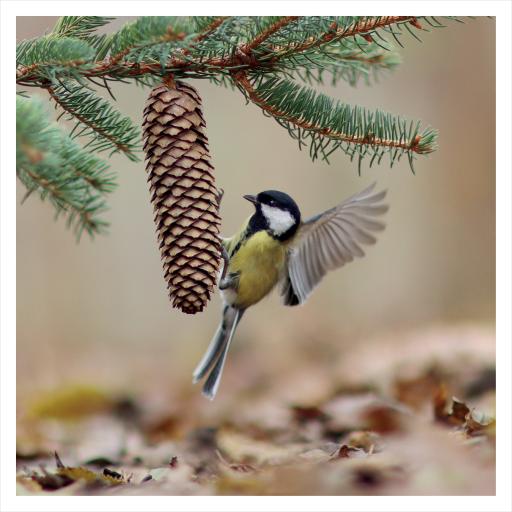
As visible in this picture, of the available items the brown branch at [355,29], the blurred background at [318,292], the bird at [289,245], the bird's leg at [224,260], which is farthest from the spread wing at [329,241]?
the blurred background at [318,292]

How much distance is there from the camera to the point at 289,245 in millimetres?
1158

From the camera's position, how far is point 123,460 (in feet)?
4.33

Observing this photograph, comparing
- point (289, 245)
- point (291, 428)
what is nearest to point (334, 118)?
point (289, 245)

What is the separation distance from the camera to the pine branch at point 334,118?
94 cm

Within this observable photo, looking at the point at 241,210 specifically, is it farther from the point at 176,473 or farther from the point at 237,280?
the point at 176,473

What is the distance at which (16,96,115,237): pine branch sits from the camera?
2.21 feet

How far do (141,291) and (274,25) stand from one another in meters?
1.60

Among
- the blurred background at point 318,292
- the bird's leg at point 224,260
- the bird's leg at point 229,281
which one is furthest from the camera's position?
the blurred background at point 318,292

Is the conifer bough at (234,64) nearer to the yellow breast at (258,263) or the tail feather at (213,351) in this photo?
the yellow breast at (258,263)

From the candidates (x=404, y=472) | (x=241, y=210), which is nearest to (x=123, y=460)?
(x=404, y=472)

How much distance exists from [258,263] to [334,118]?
1.01ft

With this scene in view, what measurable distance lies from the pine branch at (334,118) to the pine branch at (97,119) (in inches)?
6.6

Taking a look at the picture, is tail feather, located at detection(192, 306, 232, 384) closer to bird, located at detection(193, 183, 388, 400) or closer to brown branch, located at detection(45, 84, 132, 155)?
bird, located at detection(193, 183, 388, 400)

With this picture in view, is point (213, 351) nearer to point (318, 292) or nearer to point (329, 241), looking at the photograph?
point (329, 241)
